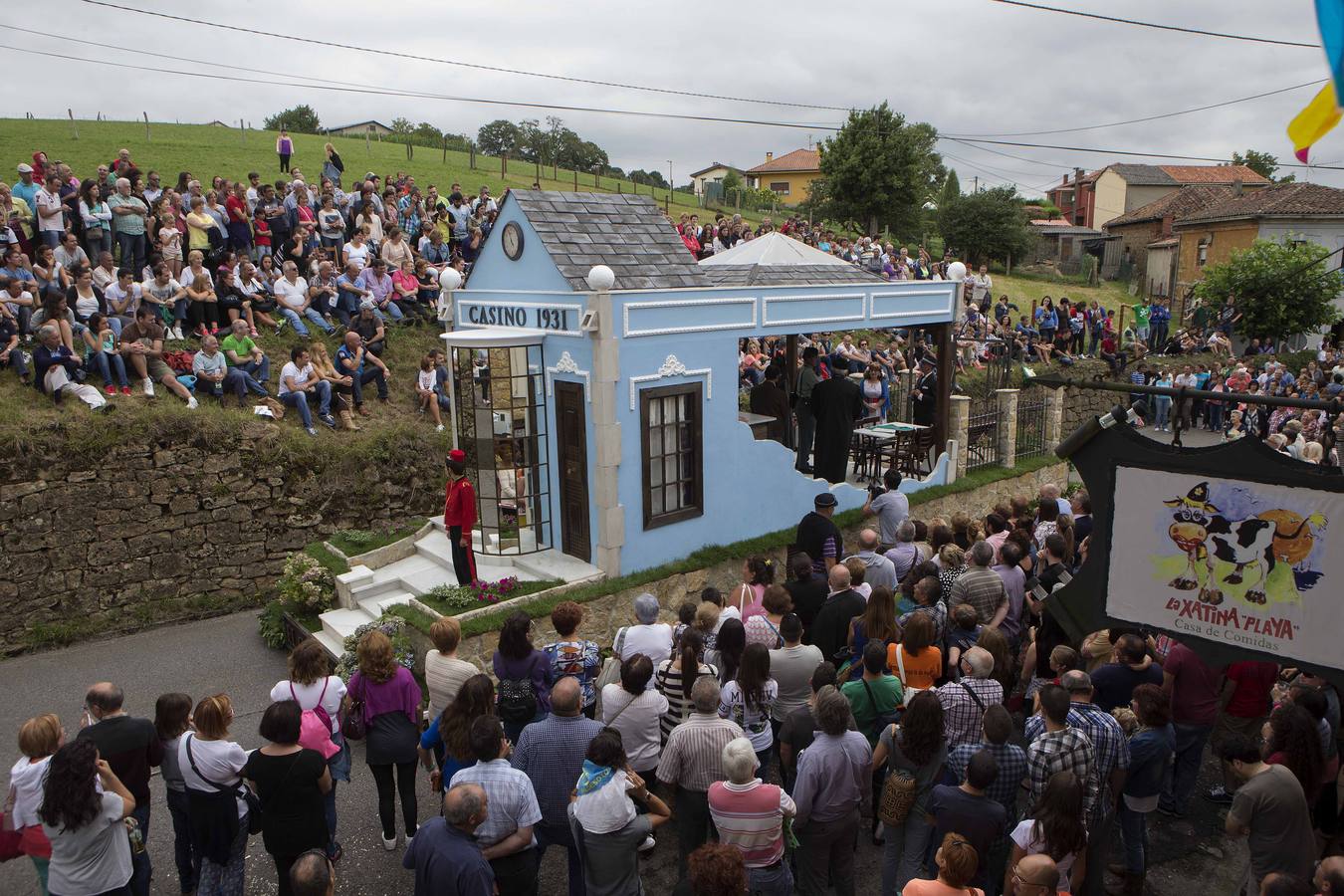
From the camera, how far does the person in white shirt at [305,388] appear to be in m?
12.6

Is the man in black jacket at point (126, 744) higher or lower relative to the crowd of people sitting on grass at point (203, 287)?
lower

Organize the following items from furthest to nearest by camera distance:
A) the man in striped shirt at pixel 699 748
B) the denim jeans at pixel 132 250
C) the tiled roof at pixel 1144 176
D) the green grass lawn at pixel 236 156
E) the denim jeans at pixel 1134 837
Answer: the tiled roof at pixel 1144 176, the green grass lawn at pixel 236 156, the denim jeans at pixel 132 250, the denim jeans at pixel 1134 837, the man in striped shirt at pixel 699 748

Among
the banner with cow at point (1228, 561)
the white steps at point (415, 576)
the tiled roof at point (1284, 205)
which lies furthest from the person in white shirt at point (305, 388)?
the tiled roof at point (1284, 205)

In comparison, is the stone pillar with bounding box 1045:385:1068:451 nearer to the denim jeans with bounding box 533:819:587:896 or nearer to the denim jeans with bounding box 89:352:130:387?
the denim jeans with bounding box 533:819:587:896

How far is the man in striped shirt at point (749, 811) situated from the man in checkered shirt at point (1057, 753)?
1.50 meters

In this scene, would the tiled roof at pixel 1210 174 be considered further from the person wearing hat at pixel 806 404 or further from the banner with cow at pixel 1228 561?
the banner with cow at pixel 1228 561

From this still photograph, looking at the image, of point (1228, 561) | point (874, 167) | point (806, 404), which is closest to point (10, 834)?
point (1228, 561)

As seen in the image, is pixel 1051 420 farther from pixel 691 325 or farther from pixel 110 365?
pixel 110 365

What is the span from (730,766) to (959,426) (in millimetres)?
11496

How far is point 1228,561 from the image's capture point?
4.88m

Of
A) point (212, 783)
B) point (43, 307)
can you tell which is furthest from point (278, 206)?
point (212, 783)

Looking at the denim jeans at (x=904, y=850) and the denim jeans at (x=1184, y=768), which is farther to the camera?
the denim jeans at (x=1184, y=768)

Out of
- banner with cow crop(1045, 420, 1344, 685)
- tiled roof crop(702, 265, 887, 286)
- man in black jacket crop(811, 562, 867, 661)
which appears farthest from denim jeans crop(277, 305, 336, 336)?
banner with cow crop(1045, 420, 1344, 685)

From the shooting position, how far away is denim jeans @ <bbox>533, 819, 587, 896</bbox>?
538 centimetres
